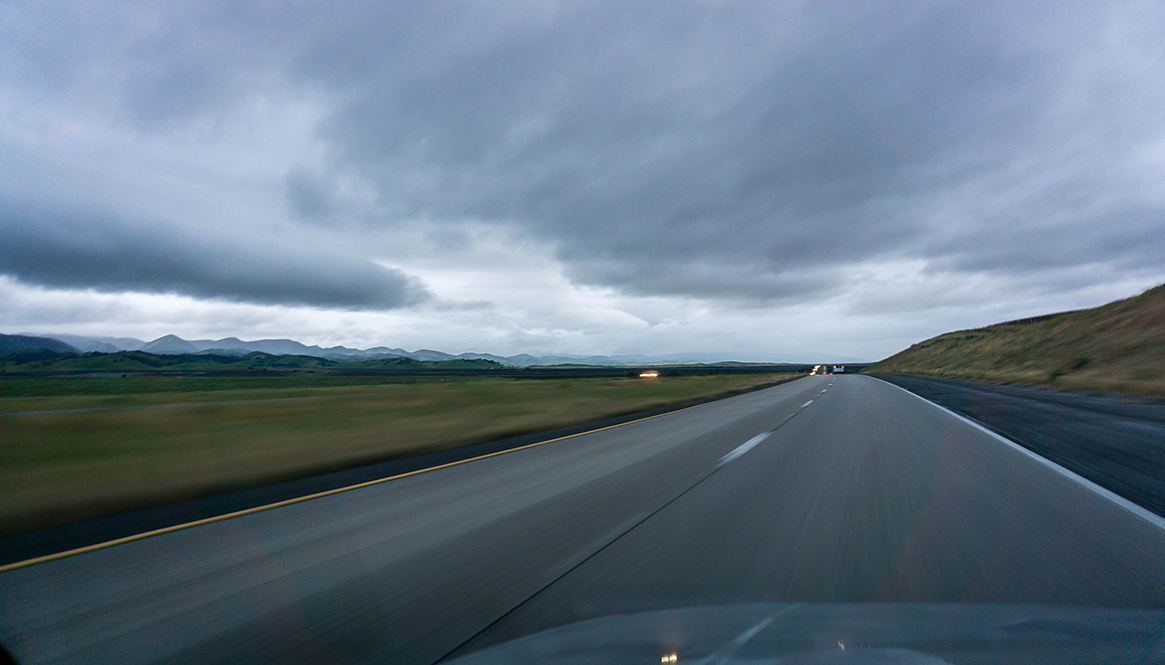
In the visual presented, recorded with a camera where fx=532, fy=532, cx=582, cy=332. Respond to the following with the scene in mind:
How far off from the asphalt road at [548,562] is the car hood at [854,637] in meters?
0.29

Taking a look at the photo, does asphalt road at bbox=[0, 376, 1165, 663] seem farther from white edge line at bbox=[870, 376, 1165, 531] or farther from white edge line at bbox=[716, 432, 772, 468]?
white edge line at bbox=[716, 432, 772, 468]

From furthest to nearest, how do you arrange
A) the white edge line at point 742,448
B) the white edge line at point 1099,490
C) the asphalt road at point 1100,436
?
the white edge line at point 742,448 < the asphalt road at point 1100,436 < the white edge line at point 1099,490

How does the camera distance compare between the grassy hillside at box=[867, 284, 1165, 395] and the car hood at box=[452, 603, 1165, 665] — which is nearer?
the car hood at box=[452, 603, 1165, 665]

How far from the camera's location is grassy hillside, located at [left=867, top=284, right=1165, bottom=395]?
102 ft

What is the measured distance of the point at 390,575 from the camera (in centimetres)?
386

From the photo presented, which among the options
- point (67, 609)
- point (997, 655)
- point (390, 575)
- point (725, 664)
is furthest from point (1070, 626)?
point (67, 609)

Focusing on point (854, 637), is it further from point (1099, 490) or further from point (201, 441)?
point (201, 441)

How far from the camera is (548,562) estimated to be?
3990 mm

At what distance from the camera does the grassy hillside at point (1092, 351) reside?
31050 millimetres

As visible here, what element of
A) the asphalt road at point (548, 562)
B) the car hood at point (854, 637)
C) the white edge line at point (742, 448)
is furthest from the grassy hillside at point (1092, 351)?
the car hood at point (854, 637)

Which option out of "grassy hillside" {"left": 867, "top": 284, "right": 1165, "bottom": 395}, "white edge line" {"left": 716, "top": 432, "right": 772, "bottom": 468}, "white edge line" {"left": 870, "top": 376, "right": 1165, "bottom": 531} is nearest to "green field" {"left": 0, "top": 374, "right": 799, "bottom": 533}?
"white edge line" {"left": 716, "top": 432, "right": 772, "bottom": 468}

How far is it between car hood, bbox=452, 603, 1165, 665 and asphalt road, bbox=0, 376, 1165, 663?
29cm

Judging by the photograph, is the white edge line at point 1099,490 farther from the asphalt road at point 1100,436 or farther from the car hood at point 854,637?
Result: the car hood at point 854,637

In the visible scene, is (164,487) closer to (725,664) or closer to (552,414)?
(725,664)
